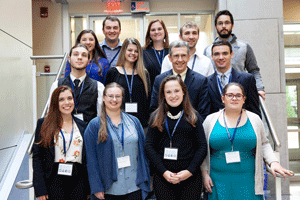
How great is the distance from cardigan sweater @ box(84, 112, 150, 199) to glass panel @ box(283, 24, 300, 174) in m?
5.10

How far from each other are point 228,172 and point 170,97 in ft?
2.65

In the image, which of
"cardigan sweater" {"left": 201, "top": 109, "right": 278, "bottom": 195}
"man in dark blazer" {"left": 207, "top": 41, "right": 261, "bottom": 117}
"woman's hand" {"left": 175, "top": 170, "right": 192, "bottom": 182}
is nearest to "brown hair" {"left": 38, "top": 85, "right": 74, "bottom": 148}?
"woman's hand" {"left": 175, "top": 170, "right": 192, "bottom": 182}

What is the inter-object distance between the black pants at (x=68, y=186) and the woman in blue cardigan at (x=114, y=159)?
0.11 m

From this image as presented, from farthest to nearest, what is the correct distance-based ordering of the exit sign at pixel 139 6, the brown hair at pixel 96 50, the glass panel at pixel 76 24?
the glass panel at pixel 76 24, the exit sign at pixel 139 6, the brown hair at pixel 96 50

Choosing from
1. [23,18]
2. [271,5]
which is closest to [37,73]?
[23,18]

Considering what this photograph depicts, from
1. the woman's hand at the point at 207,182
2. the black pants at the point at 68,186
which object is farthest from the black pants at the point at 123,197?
the woman's hand at the point at 207,182

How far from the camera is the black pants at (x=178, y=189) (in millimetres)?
2502

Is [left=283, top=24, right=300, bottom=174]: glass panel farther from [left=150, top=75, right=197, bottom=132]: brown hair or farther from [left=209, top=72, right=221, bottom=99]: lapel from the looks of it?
[left=150, top=75, right=197, bottom=132]: brown hair

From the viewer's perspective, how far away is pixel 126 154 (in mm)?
2627

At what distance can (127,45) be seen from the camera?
3352 millimetres

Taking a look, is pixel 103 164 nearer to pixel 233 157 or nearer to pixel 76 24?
pixel 233 157

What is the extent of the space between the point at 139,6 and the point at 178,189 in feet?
19.9

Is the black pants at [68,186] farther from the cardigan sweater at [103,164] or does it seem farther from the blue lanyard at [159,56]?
the blue lanyard at [159,56]

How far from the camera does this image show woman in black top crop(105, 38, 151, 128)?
3193 mm
